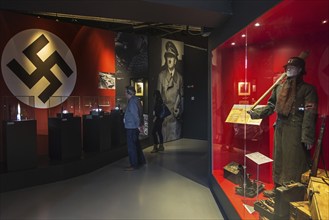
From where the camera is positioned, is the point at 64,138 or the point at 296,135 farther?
the point at 64,138

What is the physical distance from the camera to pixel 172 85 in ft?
29.9

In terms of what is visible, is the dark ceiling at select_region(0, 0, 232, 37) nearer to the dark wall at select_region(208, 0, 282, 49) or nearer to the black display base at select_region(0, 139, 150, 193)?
the dark wall at select_region(208, 0, 282, 49)

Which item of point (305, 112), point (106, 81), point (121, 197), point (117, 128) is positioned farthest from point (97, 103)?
point (305, 112)

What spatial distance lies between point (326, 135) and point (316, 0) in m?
1.20

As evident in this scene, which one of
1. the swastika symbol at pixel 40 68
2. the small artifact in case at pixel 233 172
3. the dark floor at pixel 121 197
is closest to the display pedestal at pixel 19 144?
the dark floor at pixel 121 197

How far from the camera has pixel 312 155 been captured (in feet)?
8.52

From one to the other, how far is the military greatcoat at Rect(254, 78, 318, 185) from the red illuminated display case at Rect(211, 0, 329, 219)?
0.09 metres

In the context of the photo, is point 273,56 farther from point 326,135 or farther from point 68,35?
point 68,35

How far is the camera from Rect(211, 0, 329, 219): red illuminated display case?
2.22m

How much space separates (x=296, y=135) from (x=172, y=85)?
6609 mm

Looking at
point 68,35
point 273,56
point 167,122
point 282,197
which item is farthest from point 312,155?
point 167,122

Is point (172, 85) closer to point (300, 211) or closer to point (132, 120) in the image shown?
point (132, 120)

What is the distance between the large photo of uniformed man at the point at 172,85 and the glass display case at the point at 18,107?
3960mm

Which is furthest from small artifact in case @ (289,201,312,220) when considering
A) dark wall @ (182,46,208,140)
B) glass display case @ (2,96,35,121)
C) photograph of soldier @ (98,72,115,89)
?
dark wall @ (182,46,208,140)
